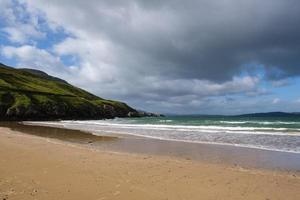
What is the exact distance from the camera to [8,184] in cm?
1052

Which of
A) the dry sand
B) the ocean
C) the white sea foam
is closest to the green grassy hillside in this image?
the ocean

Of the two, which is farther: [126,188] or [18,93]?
[18,93]

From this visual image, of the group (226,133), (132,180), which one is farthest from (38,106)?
(132,180)

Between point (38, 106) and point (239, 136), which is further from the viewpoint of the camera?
point (38, 106)

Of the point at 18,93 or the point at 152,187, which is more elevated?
the point at 18,93

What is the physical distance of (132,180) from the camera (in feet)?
38.1

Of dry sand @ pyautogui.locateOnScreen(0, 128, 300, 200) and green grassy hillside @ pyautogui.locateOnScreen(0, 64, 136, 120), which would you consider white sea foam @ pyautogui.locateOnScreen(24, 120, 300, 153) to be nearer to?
dry sand @ pyautogui.locateOnScreen(0, 128, 300, 200)

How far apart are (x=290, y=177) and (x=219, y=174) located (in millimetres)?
2811

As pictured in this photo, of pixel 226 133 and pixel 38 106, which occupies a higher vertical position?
pixel 38 106

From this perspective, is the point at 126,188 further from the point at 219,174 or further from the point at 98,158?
the point at 98,158

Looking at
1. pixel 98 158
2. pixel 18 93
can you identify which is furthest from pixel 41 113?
pixel 98 158

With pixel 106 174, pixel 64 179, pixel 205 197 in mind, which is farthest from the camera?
pixel 106 174

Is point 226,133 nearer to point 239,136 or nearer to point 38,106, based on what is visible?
point 239,136

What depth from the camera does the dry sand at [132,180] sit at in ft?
32.1
